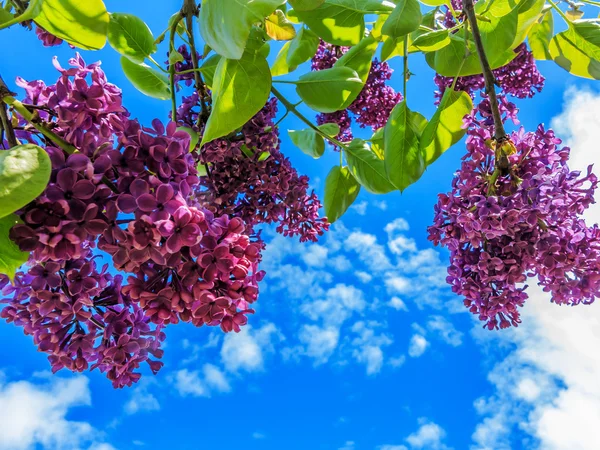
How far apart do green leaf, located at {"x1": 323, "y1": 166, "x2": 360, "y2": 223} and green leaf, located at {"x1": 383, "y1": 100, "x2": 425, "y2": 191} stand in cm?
40

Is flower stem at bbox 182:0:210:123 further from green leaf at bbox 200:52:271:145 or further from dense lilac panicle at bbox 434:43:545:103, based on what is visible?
dense lilac panicle at bbox 434:43:545:103

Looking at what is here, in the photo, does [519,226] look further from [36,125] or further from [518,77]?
[518,77]

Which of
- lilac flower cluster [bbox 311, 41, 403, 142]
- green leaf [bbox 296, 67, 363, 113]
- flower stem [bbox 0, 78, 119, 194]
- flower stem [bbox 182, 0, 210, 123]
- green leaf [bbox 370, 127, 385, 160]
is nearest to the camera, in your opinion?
flower stem [bbox 0, 78, 119, 194]

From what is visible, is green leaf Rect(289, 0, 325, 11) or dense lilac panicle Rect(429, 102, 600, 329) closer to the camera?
green leaf Rect(289, 0, 325, 11)

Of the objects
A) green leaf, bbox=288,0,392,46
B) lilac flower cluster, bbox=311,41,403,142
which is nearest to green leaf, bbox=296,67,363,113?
green leaf, bbox=288,0,392,46

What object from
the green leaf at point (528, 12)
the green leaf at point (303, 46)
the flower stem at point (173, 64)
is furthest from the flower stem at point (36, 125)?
the green leaf at point (528, 12)

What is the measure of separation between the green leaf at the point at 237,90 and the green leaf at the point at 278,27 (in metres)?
0.16

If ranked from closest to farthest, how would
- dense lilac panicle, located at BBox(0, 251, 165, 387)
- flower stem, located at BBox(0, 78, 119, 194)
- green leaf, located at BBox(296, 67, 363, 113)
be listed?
flower stem, located at BBox(0, 78, 119, 194)
dense lilac panicle, located at BBox(0, 251, 165, 387)
green leaf, located at BBox(296, 67, 363, 113)

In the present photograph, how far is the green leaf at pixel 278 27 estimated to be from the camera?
3.74 feet

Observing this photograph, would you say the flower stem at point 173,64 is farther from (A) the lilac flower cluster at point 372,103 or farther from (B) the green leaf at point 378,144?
(A) the lilac flower cluster at point 372,103

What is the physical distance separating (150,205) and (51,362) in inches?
19.6

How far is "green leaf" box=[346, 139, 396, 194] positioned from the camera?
4.91 ft

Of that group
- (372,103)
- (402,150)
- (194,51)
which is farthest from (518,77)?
(194,51)

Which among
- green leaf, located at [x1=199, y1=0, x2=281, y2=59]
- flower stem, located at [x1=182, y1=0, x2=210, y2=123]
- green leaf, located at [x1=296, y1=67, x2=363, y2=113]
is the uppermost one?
flower stem, located at [x1=182, y1=0, x2=210, y2=123]
